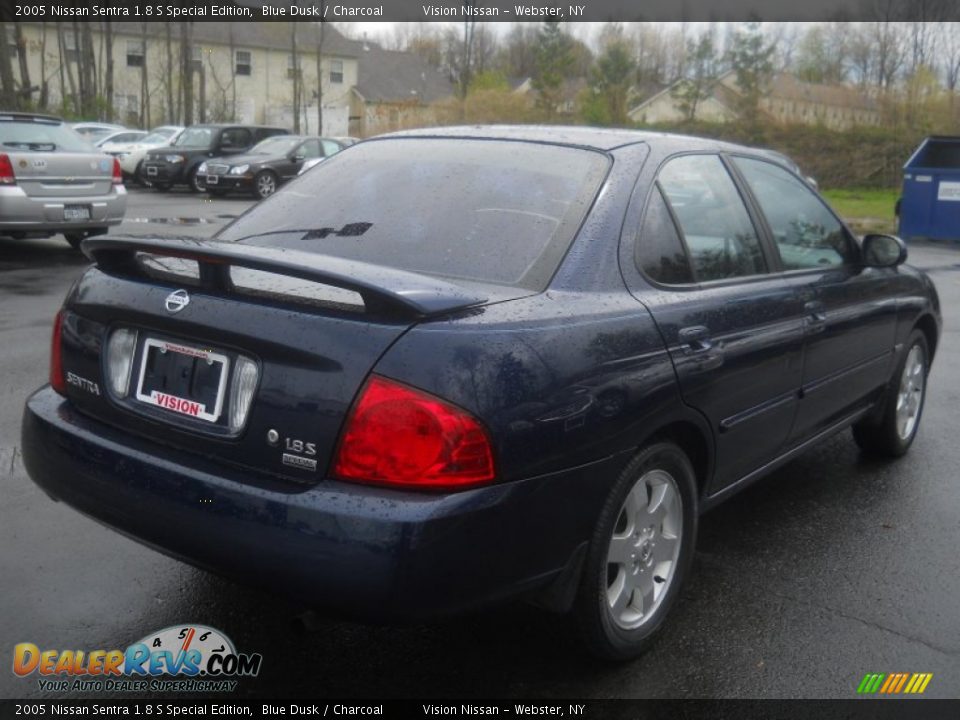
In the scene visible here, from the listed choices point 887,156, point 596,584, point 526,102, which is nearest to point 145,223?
point 596,584

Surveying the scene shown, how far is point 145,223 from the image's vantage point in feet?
51.5

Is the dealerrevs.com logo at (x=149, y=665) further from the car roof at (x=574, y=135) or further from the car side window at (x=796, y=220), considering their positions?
the car side window at (x=796, y=220)

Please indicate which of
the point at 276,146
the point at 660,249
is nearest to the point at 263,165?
the point at 276,146

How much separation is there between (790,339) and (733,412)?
1.84ft

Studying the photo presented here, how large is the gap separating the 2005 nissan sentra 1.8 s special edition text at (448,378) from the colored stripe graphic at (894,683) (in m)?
0.66

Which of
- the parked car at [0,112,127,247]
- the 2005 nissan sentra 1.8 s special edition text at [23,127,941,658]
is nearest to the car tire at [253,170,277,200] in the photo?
the parked car at [0,112,127,247]

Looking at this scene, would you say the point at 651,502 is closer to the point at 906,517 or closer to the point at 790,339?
the point at 790,339

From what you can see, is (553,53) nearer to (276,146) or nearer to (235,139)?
(235,139)

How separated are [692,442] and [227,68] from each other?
→ 203 feet

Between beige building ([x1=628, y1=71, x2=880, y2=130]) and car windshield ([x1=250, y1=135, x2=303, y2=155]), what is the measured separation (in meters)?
19.4

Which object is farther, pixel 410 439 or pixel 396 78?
pixel 396 78

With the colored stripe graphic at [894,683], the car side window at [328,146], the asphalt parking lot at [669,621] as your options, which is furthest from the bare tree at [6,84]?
the colored stripe graphic at [894,683]

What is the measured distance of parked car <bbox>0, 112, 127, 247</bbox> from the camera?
36.2 ft

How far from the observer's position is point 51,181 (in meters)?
11.3
